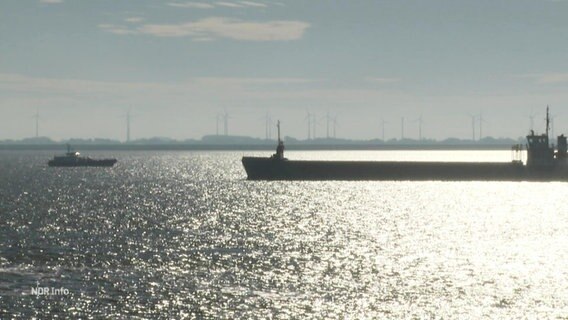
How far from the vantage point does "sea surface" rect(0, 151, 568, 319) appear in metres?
43.1

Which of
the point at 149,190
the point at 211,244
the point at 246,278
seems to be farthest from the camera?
the point at 149,190

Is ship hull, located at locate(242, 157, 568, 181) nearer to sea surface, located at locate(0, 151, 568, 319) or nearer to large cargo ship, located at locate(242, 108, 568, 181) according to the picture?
large cargo ship, located at locate(242, 108, 568, 181)

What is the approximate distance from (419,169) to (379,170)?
25.9 ft

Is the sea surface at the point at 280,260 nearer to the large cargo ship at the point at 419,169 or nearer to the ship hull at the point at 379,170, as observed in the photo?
the large cargo ship at the point at 419,169

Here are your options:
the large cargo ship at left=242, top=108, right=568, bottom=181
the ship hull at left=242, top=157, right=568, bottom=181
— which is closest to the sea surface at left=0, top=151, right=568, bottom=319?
the large cargo ship at left=242, top=108, right=568, bottom=181

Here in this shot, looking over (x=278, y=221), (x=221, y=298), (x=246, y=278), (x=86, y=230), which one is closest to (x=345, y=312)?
(x=221, y=298)

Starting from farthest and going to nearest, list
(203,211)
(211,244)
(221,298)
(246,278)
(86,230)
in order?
(203,211) < (86,230) < (211,244) < (246,278) < (221,298)

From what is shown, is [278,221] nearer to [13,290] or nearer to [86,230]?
[86,230]

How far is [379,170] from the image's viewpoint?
549 ft

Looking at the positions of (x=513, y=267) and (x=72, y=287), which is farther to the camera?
(x=513, y=267)

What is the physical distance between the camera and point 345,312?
41906 millimetres

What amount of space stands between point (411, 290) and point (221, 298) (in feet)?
33.9

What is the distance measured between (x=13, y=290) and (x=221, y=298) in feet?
35.8

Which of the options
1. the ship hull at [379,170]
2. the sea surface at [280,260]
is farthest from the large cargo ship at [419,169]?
the sea surface at [280,260]
